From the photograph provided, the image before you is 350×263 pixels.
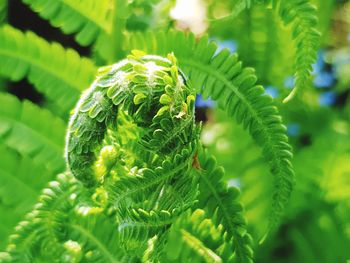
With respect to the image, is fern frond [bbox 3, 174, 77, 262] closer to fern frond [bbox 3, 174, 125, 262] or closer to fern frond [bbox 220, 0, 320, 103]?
fern frond [bbox 3, 174, 125, 262]

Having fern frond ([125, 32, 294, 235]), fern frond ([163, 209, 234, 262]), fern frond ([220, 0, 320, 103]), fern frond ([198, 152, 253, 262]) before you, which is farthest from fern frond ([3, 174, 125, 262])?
fern frond ([220, 0, 320, 103])

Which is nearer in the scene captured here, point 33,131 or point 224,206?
point 224,206

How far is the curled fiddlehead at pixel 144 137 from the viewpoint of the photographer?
1175 mm

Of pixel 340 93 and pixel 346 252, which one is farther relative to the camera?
pixel 340 93

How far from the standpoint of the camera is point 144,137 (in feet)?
4.00

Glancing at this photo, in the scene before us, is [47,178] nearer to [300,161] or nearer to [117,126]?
[117,126]

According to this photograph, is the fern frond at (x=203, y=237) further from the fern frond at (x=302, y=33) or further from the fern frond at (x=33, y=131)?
the fern frond at (x=33, y=131)

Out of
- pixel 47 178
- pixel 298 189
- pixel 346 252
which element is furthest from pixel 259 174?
pixel 47 178

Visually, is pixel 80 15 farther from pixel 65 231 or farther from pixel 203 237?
pixel 203 237

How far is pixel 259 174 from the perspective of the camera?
258 cm

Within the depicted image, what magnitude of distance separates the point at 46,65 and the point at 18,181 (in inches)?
14.0

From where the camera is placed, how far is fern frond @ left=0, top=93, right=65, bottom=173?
1.79 meters

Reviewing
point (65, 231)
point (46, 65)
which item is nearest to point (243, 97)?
point (65, 231)

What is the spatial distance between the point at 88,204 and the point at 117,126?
252mm
